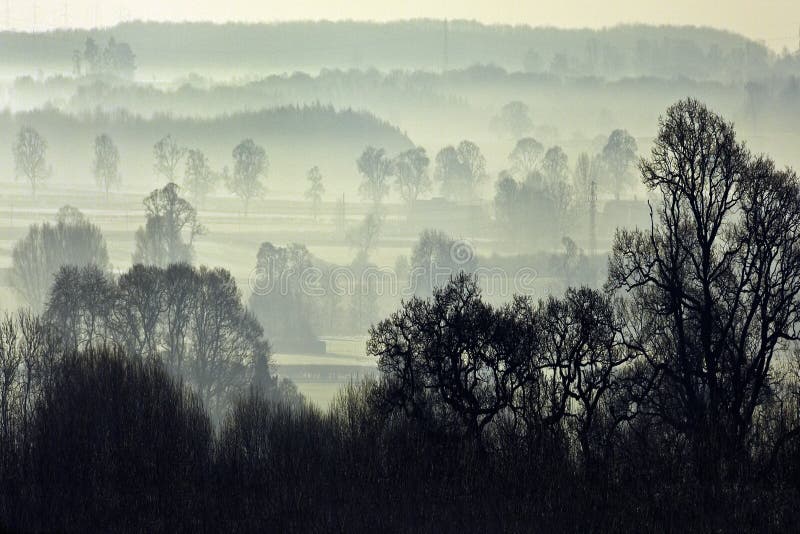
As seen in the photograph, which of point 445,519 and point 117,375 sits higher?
point 117,375

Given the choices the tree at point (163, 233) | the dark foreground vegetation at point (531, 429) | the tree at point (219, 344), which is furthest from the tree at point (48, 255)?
the dark foreground vegetation at point (531, 429)

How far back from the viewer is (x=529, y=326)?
58750 mm

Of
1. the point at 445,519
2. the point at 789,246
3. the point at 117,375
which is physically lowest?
the point at 445,519

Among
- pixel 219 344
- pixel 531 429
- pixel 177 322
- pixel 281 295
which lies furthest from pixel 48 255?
pixel 531 429

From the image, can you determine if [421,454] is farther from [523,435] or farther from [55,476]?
[55,476]

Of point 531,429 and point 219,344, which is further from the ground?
point 219,344

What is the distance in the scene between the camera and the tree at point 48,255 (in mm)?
167750

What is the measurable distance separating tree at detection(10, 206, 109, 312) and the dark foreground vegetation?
102452 mm

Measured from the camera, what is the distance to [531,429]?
56031 millimetres

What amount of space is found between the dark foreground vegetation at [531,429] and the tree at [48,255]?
102452 millimetres

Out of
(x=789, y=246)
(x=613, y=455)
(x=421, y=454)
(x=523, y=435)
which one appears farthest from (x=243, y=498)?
(x=789, y=246)

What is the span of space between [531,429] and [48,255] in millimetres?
128979

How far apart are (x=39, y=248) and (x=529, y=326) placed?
131m

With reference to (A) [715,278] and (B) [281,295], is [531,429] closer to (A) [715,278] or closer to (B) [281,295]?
(A) [715,278]
